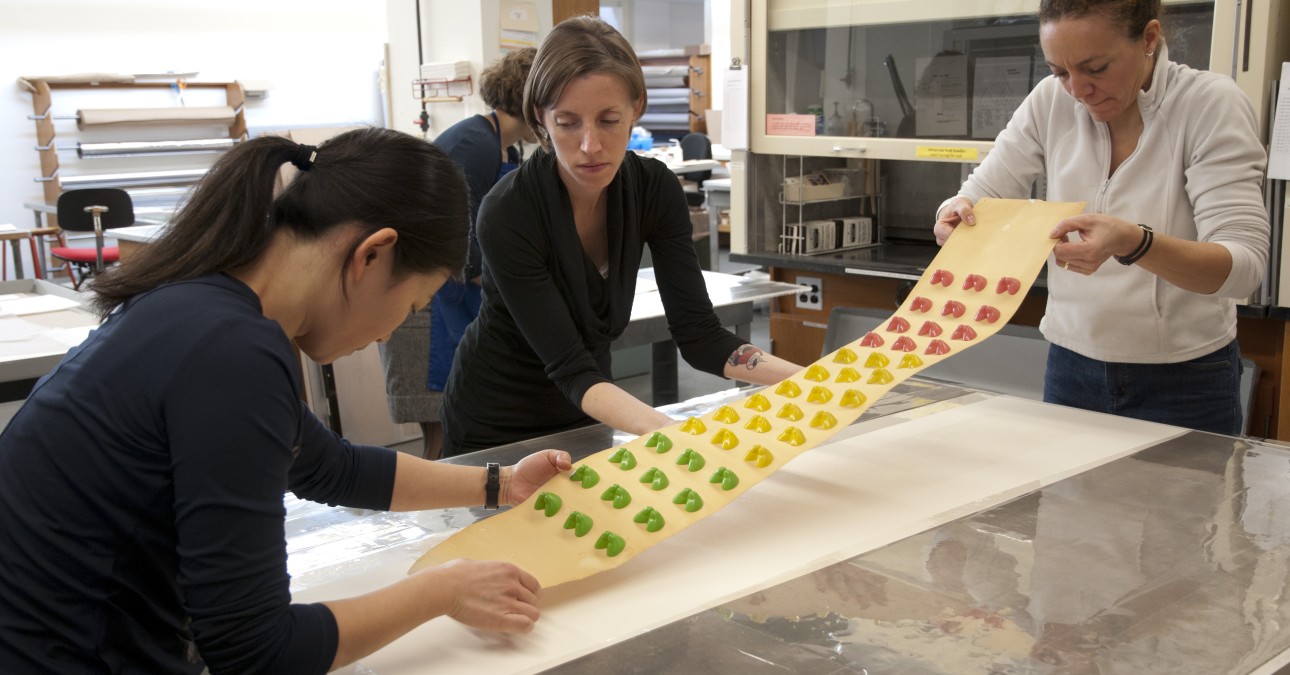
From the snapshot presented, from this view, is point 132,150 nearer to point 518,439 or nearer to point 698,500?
point 518,439

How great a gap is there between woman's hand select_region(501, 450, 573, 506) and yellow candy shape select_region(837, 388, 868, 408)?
0.40m

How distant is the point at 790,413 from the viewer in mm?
1425

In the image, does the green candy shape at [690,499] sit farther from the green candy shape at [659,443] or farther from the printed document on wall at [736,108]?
the printed document on wall at [736,108]

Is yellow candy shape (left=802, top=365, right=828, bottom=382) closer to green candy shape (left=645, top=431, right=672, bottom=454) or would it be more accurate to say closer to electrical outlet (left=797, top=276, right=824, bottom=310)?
green candy shape (left=645, top=431, right=672, bottom=454)

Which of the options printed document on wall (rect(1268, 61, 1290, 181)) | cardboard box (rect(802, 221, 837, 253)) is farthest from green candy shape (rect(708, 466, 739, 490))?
cardboard box (rect(802, 221, 837, 253))

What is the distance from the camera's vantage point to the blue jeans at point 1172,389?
160cm

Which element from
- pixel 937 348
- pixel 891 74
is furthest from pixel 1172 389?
pixel 891 74

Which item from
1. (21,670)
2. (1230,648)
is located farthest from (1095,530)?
(21,670)

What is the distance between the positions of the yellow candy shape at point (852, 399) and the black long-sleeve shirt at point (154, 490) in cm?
81

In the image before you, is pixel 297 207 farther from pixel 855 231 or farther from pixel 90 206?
pixel 90 206

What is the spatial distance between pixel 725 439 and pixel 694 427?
0.19ft

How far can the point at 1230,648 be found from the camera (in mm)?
919

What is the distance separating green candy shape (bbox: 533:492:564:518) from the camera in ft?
3.86

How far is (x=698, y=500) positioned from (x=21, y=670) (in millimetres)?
678
